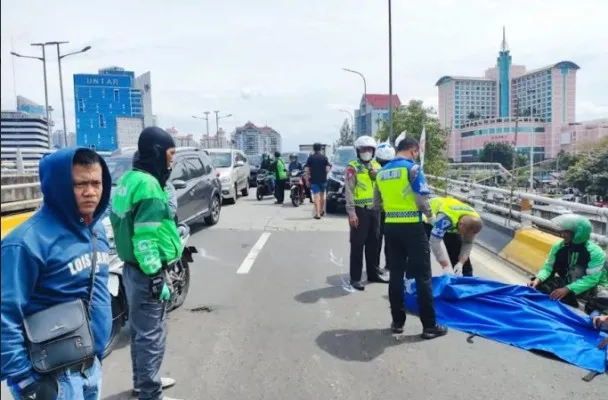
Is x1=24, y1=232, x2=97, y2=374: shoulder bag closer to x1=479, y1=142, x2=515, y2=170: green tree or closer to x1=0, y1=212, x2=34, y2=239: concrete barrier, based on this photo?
x1=0, y1=212, x2=34, y2=239: concrete barrier

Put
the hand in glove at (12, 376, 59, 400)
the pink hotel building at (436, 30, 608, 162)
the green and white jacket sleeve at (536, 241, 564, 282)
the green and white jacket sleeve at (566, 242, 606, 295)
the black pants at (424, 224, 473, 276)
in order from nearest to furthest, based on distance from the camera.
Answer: the hand in glove at (12, 376, 59, 400) < the green and white jacket sleeve at (566, 242, 606, 295) < the green and white jacket sleeve at (536, 241, 564, 282) < the black pants at (424, 224, 473, 276) < the pink hotel building at (436, 30, 608, 162)

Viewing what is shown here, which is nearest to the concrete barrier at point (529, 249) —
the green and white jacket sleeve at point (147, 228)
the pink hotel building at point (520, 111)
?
the green and white jacket sleeve at point (147, 228)

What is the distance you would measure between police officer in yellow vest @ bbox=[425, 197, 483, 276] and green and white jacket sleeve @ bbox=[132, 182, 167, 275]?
361 cm

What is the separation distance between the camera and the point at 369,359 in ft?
14.1

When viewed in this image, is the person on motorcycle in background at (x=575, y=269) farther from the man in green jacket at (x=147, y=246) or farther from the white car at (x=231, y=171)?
the white car at (x=231, y=171)

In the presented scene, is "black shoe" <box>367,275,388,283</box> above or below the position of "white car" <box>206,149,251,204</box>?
below

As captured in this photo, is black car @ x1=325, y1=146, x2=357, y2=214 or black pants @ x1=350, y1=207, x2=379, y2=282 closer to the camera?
black pants @ x1=350, y1=207, x2=379, y2=282

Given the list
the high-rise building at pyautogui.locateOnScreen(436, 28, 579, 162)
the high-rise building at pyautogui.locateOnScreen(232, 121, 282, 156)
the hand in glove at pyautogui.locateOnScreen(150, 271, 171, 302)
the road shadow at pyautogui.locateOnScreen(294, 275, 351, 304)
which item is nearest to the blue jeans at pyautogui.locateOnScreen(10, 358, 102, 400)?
the hand in glove at pyautogui.locateOnScreen(150, 271, 171, 302)

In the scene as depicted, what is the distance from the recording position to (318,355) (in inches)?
173

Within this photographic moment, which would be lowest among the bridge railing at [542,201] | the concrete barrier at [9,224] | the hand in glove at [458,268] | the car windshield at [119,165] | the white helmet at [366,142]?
the hand in glove at [458,268]

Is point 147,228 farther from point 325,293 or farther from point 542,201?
point 542,201

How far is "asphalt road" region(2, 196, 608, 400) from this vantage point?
3.74m

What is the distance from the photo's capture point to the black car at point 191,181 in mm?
9023

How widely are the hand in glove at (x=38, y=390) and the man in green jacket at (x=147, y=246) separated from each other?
1.22m
